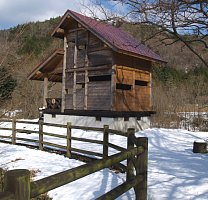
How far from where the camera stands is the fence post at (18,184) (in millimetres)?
1844

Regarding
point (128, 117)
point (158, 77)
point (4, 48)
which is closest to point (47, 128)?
point (128, 117)

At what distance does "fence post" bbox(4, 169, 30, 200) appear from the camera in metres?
1.84

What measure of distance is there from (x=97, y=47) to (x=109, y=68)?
1.54m

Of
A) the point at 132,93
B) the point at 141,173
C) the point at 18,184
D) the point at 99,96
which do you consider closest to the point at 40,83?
the point at 99,96

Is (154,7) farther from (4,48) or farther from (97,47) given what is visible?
(97,47)

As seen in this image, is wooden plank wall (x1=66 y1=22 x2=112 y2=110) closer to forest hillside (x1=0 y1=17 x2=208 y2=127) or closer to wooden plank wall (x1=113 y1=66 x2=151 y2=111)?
wooden plank wall (x1=113 y1=66 x2=151 y2=111)

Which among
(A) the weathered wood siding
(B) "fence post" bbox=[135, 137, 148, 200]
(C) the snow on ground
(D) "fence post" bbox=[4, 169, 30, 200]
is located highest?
(A) the weathered wood siding

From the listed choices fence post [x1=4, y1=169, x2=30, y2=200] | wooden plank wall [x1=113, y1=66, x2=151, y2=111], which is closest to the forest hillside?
wooden plank wall [x1=113, y1=66, x2=151, y2=111]

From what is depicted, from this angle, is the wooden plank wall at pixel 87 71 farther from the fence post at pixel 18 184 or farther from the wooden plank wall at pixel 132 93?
the fence post at pixel 18 184

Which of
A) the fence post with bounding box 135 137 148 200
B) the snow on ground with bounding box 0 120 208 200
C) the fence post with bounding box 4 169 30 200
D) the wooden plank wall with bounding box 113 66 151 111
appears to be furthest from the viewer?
the wooden plank wall with bounding box 113 66 151 111

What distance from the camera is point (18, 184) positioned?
6.06 ft

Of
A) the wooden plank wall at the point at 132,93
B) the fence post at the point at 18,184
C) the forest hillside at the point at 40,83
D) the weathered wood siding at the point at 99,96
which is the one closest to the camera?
the fence post at the point at 18,184

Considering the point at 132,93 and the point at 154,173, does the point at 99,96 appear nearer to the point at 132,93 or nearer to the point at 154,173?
the point at 132,93

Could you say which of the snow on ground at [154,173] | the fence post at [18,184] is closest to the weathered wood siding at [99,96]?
the snow on ground at [154,173]
